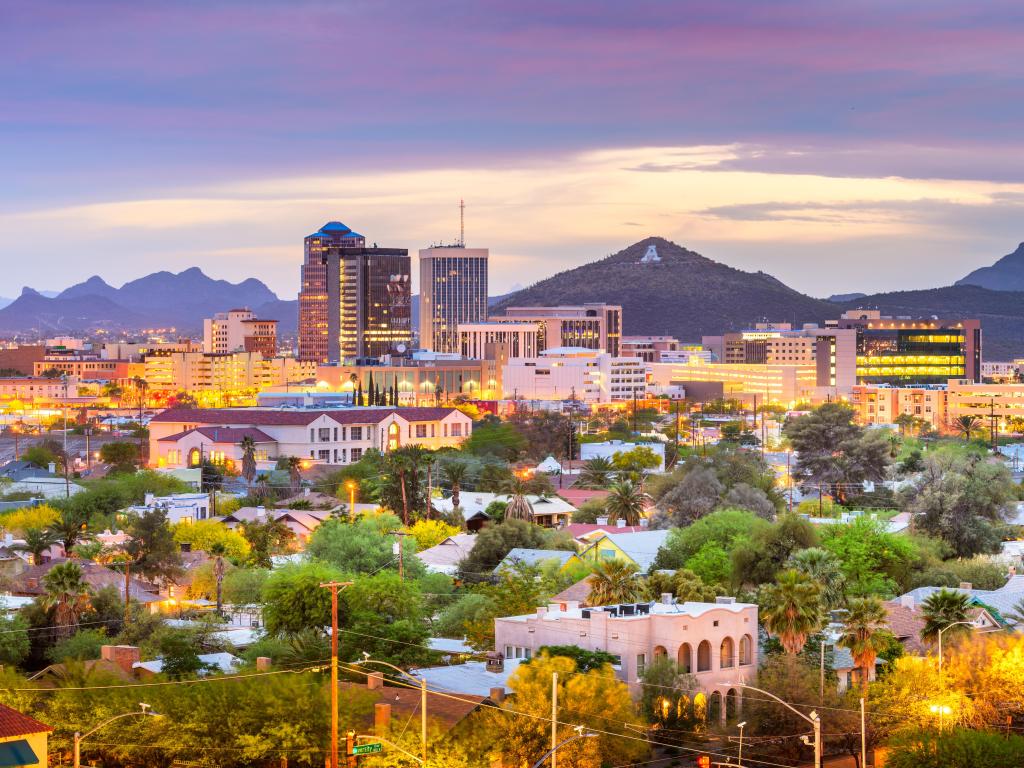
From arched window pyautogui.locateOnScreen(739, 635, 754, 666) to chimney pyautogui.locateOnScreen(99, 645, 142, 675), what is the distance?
16.9 m

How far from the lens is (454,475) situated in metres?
100

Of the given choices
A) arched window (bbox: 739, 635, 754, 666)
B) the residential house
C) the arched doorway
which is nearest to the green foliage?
the residential house

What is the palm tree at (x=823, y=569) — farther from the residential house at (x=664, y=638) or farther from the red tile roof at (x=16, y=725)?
the red tile roof at (x=16, y=725)

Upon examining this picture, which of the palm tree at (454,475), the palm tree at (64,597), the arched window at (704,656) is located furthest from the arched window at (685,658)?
the palm tree at (454,475)

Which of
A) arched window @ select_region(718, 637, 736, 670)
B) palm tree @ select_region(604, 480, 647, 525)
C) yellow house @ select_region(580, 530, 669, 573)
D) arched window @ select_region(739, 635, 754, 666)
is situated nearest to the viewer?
arched window @ select_region(718, 637, 736, 670)

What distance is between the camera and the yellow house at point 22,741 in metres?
36.4

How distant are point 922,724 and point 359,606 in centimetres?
1893

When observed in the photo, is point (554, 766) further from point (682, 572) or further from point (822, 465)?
point (822, 465)

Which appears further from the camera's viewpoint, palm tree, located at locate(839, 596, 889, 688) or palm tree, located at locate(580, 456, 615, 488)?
palm tree, located at locate(580, 456, 615, 488)

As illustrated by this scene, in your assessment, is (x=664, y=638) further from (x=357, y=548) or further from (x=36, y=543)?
(x=36, y=543)

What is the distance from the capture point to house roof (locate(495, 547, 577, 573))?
233ft

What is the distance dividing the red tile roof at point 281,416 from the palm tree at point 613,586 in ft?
274

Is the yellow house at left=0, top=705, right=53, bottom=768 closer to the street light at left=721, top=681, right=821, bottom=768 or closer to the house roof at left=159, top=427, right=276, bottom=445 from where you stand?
the street light at left=721, top=681, right=821, bottom=768

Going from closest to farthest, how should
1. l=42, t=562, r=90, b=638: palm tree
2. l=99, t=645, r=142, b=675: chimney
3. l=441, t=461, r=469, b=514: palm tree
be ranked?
l=99, t=645, r=142, b=675: chimney, l=42, t=562, r=90, b=638: palm tree, l=441, t=461, r=469, b=514: palm tree
